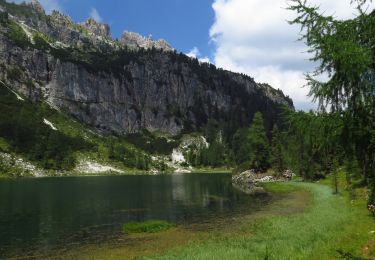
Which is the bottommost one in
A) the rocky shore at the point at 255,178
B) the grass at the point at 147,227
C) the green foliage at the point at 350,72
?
the grass at the point at 147,227

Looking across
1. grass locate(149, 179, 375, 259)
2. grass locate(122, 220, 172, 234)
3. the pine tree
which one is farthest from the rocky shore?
grass locate(149, 179, 375, 259)

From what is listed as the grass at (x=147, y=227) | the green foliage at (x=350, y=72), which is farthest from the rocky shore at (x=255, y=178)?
the green foliage at (x=350, y=72)

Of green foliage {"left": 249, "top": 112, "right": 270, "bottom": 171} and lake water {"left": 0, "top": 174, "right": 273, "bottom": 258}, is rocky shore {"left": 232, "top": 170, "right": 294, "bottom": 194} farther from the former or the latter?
lake water {"left": 0, "top": 174, "right": 273, "bottom": 258}

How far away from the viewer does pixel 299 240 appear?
3158 cm

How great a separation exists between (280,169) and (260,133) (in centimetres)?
1555

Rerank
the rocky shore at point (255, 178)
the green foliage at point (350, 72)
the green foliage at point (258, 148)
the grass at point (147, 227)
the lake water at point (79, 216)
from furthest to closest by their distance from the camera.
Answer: the green foliage at point (258, 148) < the rocky shore at point (255, 178) < the grass at point (147, 227) < the lake water at point (79, 216) < the green foliage at point (350, 72)

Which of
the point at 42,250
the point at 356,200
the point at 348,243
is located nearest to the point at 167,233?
the point at 42,250

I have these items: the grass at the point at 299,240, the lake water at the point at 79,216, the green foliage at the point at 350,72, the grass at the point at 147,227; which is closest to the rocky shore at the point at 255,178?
the lake water at the point at 79,216

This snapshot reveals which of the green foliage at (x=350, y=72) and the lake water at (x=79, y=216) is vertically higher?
the green foliage at (x=350, y=72)

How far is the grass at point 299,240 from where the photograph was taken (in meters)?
25.2

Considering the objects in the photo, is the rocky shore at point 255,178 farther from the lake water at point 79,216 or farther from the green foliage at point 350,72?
the green foliage at point 350,72

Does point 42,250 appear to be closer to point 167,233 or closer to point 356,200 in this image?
point 167,233

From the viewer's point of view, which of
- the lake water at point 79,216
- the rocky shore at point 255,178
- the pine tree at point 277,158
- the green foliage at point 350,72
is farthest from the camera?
the pine tree at point 277,158

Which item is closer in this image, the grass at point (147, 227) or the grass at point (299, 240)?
the grass at point (299, 240)
